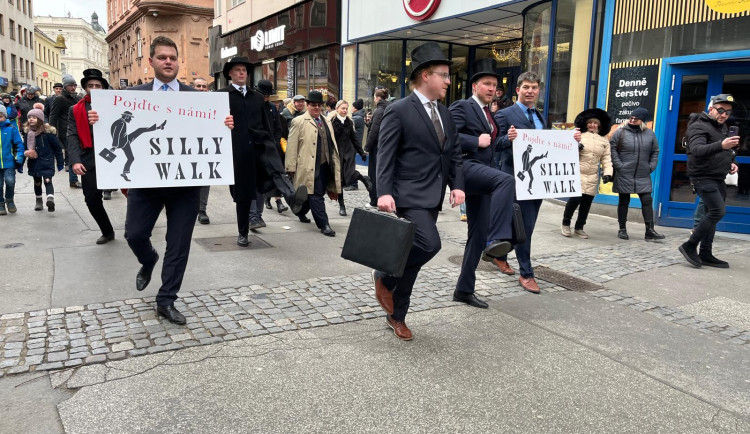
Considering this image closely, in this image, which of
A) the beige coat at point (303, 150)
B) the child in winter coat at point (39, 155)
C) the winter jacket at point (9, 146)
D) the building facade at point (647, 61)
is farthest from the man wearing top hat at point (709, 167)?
the winter jacket at point (9, 146)

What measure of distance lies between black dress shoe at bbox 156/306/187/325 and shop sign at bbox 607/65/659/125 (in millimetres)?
7925

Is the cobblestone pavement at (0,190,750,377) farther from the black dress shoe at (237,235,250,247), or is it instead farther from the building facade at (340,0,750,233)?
the building facade at (340,0,750,233)

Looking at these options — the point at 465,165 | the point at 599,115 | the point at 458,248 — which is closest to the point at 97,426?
the point at 465,165

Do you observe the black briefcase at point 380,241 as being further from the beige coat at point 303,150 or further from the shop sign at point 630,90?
the shop sign at point 630,90

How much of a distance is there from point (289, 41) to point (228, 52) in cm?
→ 677

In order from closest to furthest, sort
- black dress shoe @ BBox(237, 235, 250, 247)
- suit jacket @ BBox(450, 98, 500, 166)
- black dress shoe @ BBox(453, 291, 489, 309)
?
1. suit jacket @ BBox(450, 98, 500, 166)
2. black dress shoe @ BBox(453, 291, 489, 309)
3. black dress shoe @ BBox(237, 235, 250, 247)

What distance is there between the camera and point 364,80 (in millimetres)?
16188

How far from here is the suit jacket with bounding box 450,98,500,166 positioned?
458 centimetres

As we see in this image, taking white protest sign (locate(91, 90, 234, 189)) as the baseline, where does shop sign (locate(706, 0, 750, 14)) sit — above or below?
above

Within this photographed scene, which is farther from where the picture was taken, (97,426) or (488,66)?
(488,66)

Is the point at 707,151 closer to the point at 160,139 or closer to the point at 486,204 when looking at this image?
the point at 486,204

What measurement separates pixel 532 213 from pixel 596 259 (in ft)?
6.08

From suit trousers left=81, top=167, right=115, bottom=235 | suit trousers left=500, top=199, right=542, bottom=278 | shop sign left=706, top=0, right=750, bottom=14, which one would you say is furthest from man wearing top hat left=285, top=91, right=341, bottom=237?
shop sign left=706, top=0, right=750, bottom=14

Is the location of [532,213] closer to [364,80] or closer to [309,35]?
[364,80]
